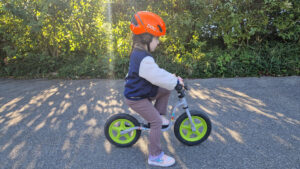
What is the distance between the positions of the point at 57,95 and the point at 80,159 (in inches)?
110

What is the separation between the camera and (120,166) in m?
2.54

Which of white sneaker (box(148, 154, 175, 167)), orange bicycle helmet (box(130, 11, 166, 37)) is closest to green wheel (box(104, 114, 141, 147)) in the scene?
white sneaker (box(148, 154, 175, 167))

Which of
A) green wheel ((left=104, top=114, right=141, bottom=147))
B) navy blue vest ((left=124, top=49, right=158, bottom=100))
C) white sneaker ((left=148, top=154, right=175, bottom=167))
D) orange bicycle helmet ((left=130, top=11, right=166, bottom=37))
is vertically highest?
orange bicycle helmet ((left=130, top=11, right=166, bottom=37))


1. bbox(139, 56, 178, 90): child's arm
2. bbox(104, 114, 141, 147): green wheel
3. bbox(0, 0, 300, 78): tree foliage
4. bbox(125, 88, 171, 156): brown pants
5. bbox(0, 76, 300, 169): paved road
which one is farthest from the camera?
bbox(0, 0, 300, 78): tree foliage

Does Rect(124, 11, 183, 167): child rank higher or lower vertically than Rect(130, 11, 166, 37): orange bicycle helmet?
lower

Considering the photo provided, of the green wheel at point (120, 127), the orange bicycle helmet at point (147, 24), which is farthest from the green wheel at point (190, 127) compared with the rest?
the orange bicycle helmet at point (147, 24)

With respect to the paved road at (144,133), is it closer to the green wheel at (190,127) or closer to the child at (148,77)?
the green wheel at (190,127)

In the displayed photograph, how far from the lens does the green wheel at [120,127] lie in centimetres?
272

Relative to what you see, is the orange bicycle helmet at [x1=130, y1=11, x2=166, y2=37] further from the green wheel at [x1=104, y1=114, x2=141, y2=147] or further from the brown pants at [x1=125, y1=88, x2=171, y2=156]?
the green wheel at [x1=104, y1=114, x2=141, y2=147]

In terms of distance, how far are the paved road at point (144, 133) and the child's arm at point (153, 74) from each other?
38.0 inches

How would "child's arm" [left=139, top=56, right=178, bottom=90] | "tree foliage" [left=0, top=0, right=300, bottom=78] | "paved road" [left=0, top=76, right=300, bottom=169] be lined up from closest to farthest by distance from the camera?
"child's arm" [left=139, top=56, right=178, bottom=90] < "paved road" [left=0, top=76, right=300, bottom=169] < "tree foliage" [left=0, top=0, right=300, bottom=78]

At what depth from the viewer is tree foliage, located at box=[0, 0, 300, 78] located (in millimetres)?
5707

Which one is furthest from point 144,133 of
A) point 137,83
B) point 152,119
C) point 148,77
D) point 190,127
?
point 148,77

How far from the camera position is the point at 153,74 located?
224 cm
